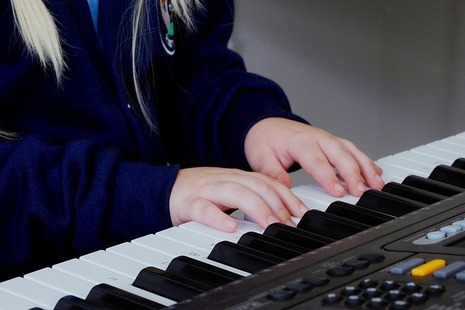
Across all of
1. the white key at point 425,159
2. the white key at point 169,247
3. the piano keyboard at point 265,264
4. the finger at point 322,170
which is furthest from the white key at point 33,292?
the white key at point 425,159

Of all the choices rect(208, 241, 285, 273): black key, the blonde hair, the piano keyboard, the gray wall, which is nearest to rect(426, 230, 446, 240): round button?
the piano keyboard

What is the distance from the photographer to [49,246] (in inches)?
35.6

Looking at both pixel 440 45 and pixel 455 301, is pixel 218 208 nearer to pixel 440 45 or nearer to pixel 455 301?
pixel 455 301

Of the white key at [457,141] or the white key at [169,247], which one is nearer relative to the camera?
the white key at [169,247]

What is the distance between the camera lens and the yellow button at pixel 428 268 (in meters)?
0.61

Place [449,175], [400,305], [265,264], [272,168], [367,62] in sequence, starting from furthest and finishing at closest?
[367,62] < [272,168] < [449,175] < [265,264] < [400,305]

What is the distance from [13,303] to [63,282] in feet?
0.14

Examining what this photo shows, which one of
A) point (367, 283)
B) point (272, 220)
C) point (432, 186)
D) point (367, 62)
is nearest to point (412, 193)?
point (432, 186)

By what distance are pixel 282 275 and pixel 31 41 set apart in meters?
0.45

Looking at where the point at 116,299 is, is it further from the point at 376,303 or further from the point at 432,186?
the point at 432,186

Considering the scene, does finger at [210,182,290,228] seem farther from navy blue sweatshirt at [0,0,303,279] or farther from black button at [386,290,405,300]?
black button at [386,290,405,300]

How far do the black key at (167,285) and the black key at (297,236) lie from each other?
108 mm

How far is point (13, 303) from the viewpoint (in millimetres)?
601

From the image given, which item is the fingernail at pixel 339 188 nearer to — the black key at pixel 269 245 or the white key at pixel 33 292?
the black key at pixel 269 245
